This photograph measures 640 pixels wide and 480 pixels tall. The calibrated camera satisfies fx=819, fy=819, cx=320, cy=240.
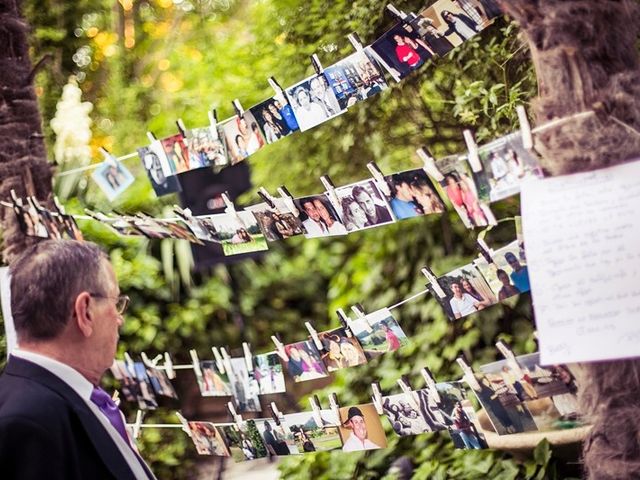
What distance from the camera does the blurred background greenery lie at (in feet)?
9.91

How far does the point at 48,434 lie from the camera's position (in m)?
1.75

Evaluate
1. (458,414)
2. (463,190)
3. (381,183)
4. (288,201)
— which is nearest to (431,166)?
(463,190)

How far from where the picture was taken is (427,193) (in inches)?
78.2

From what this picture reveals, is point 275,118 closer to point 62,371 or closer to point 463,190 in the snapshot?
point 463,190

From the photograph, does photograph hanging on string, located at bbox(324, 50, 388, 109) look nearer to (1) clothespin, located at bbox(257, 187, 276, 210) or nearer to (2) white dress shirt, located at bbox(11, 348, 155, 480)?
(1) clothespin, located at bbox(257, 187, 276, 210)

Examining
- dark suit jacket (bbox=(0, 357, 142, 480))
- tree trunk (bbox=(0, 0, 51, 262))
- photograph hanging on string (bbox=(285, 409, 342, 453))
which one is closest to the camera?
dark suit jacket (bbox=(0, 357, 142, 480))

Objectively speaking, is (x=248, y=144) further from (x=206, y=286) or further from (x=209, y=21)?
(x=209, y=21)

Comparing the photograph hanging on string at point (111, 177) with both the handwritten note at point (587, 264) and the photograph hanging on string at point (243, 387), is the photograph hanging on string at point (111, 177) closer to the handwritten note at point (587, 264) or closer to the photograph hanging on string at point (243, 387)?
the photograph hanging on string at point (243, 387)

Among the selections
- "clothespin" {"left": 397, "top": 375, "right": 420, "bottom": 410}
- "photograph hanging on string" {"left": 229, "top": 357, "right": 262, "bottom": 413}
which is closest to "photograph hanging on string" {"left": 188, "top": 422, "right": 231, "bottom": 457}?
"photograph hanging on string" {"left": 229, "top": 357, "right": 262, "bottom": 413}

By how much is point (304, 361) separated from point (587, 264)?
3.48 feet

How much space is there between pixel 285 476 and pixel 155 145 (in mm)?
1597

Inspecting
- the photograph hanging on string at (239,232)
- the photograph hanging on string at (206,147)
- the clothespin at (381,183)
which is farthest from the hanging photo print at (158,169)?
the clothespin at (381,183)

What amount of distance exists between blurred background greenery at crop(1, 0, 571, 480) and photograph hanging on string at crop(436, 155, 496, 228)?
0.89 meters

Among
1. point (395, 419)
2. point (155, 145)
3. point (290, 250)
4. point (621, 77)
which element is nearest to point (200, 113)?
point (290, 250)
